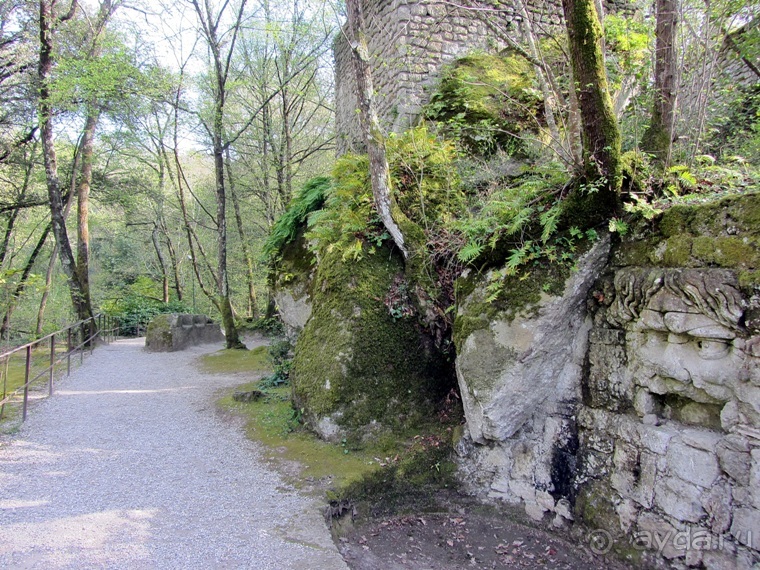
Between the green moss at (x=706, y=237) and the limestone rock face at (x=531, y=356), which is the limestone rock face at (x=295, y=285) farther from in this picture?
the green moss at (x=706, y=237)

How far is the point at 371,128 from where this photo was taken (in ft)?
19.6

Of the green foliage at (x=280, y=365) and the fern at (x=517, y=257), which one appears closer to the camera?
the fern at (x=517, y=257)

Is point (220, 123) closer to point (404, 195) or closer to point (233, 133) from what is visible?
point (233, 133)

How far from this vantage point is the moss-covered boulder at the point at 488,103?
285 inches

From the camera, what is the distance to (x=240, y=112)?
16.7 meters

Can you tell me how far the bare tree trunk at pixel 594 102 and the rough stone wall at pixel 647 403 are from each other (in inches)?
21.4

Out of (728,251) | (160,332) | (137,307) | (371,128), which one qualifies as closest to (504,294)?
(728,251)

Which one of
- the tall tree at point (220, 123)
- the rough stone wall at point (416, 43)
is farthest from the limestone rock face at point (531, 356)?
the tall tree at point (220, 123)

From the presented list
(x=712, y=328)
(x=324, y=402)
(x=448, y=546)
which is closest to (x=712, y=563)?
(x=712, y=328)

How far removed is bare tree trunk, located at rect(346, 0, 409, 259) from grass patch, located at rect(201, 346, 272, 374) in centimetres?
465

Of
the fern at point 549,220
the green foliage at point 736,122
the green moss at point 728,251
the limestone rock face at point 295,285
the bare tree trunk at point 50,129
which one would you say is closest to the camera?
the green moss at point 728,251

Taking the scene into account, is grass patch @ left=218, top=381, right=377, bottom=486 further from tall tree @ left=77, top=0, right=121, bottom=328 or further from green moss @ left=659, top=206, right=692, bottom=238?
tall tree @ left=77, top=0, right=121, bottom=328

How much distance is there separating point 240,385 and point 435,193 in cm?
542

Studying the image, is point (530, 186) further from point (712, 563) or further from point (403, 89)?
point (403, 89)
